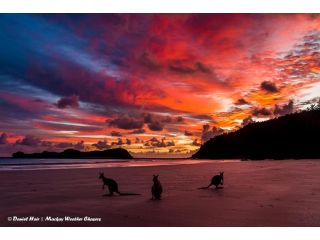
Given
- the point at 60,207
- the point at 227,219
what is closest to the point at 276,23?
the point at 227,219

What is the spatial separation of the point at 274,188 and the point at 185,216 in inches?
294

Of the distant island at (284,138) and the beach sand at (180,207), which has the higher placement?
the distant island at (284,138)

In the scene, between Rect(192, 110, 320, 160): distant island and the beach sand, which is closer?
the beach sand

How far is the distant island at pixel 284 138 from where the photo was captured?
251 ft

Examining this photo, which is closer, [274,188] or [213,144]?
[274,188]

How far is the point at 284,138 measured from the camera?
8569 centimetres

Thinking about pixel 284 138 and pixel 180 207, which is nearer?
pixel 180 207

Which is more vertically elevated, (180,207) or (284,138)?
(284,138)

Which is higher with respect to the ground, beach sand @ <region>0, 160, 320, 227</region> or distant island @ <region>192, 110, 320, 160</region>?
distant island @ <region>192, 110, 320, 160</region>

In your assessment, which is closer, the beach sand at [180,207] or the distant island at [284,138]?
the beach sand at [180,207]

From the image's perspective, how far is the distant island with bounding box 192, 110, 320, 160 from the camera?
76.6m
